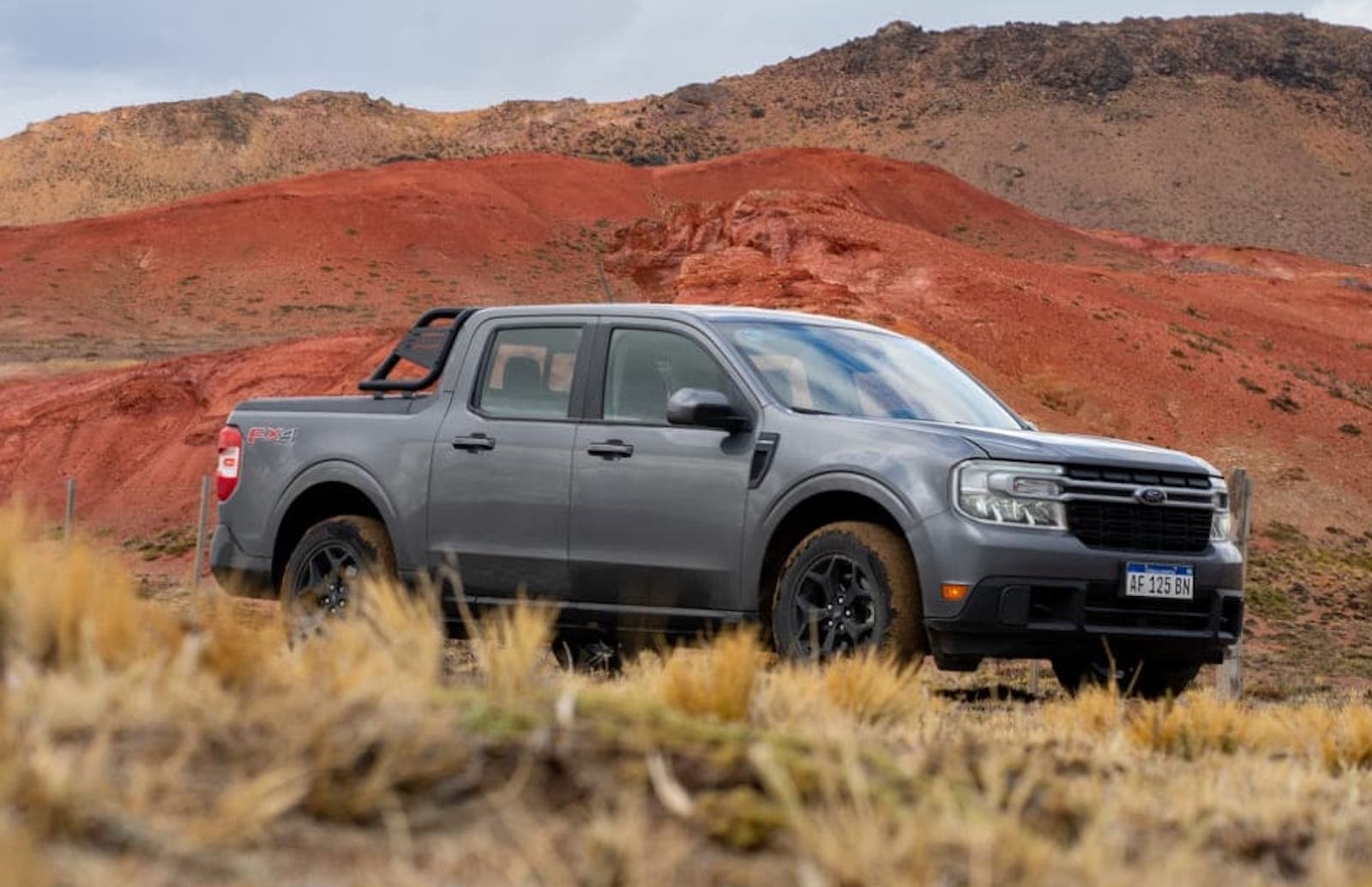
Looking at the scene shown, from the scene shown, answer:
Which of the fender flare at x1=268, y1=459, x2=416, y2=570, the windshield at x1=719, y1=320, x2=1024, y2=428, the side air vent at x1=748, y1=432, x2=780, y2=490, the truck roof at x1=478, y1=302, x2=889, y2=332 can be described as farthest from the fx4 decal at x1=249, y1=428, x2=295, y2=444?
the side air vent at x1=748, y1=432, x2=780, y2=490

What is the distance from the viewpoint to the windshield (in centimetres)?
951

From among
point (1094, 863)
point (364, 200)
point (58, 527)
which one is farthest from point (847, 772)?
point (364, 200)

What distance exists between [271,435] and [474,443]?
4.92 feet

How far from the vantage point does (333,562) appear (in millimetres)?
10336

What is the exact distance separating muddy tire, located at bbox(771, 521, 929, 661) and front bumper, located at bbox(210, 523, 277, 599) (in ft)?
10.5

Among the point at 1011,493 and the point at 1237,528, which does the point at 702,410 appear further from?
the point at 1237,528

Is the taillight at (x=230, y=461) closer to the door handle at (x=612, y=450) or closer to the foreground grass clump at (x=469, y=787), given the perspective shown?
the door handle at (x=612, y=450)

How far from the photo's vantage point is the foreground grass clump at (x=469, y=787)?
3527 millimetres

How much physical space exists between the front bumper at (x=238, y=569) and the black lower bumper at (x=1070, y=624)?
3.85 m

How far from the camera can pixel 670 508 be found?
9234 millimetres

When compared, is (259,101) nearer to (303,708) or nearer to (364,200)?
(364,200)

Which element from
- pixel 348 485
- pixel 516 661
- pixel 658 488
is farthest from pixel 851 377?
pixel 516 661

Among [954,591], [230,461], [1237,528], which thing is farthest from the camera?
[1237,528]

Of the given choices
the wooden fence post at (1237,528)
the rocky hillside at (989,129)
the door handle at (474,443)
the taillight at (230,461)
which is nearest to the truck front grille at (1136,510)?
the door handle at (474,443)
